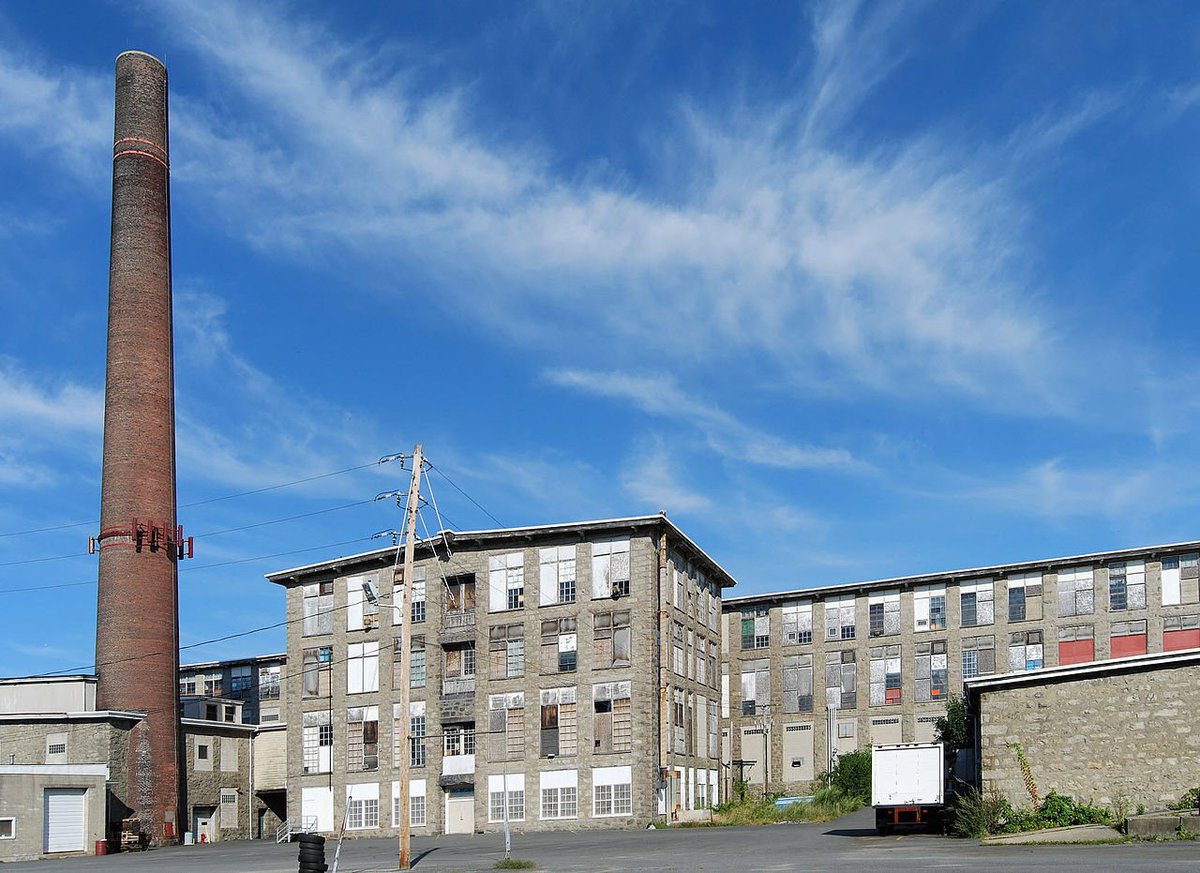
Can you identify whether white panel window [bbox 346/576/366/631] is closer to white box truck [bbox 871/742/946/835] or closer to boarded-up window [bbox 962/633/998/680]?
white box truck [bbox 871/742/946/835]

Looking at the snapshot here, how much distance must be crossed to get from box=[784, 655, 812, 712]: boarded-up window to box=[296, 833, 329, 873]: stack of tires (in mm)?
53556

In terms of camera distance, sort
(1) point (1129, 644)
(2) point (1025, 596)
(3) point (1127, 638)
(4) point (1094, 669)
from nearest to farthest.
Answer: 1. (4) point (1094, 669)
2. (1) point (1129, 644)
3. (3) point (1127, 638)
4. (2) point (1025, 596)

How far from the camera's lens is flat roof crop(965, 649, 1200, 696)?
33.0 m

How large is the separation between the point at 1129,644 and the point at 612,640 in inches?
1147

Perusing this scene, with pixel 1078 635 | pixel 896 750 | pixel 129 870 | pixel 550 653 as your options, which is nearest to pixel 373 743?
pixel 550 653

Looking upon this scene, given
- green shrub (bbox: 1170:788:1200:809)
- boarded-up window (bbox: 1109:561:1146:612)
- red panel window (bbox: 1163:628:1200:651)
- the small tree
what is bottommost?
the small tree

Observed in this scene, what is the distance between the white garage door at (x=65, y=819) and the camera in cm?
5225

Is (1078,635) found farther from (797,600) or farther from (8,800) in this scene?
(8,800)

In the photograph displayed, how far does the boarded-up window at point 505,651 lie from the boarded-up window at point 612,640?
3.62 meters

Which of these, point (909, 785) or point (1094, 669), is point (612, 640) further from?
point (1094, 669)

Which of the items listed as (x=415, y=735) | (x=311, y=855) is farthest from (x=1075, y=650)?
(x=311, y=855)

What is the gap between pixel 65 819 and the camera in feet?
174

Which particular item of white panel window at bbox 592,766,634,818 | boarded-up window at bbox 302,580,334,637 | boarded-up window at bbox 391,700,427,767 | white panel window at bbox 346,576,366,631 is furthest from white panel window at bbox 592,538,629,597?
boarded-up window at bbox 302,580,334,637

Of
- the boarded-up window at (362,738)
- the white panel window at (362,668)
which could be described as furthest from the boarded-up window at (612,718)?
the white panel window at (362,668)
